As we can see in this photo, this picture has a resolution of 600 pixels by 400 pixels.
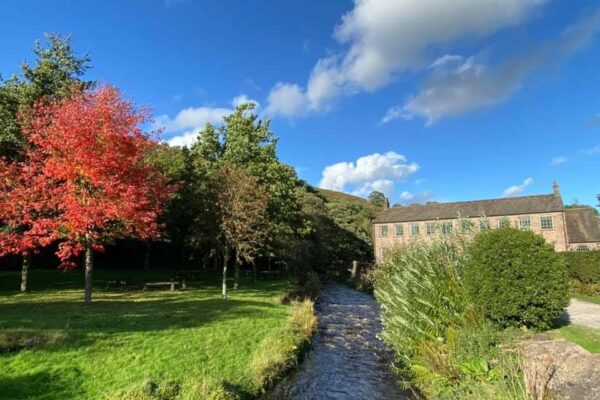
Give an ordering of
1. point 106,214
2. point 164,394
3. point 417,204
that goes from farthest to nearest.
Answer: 1. point 417,204
2. point 106,214
3. point 164,394

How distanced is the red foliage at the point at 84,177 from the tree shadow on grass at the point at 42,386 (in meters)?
8.00

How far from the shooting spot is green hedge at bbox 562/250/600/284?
2163cm

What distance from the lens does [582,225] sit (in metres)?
42.4

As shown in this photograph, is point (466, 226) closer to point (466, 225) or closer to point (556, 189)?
point (466, 225)

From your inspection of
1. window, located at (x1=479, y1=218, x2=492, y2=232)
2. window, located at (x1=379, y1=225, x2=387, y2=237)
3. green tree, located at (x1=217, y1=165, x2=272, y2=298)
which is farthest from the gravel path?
window, located at (x1=379, y1=225, x2=387, y2=237)

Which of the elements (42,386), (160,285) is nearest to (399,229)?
(160,285)

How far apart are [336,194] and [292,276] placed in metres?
109

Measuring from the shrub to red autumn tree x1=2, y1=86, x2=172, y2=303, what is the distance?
42.1 feet

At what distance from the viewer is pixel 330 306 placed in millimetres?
26531

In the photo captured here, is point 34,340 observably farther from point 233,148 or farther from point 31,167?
point 233,148

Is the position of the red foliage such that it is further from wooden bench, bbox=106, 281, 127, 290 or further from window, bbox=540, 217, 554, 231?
window, bbox=540, 217, 554, 231

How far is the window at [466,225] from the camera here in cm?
1262

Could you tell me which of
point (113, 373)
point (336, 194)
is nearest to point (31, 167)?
point (113, 373)

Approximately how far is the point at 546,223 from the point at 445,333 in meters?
40.2
